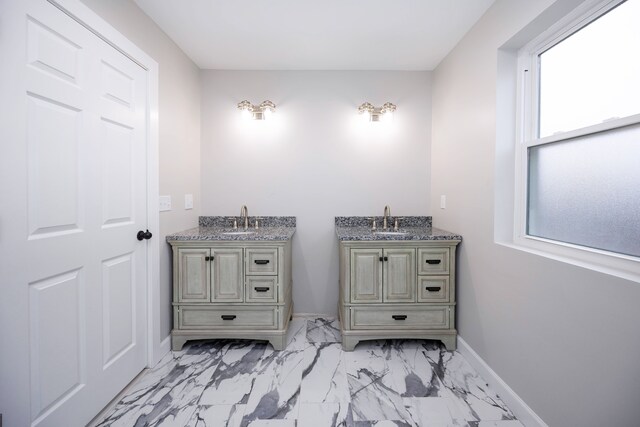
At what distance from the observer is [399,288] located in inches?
81.7

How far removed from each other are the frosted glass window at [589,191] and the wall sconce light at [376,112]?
50.1 inches

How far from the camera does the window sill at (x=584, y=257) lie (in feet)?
3.41

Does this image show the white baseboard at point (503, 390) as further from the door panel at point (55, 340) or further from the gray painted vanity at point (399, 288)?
the door panel at point (55, 340)

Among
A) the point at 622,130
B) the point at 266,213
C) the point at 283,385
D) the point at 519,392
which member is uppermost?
the point at 622,130

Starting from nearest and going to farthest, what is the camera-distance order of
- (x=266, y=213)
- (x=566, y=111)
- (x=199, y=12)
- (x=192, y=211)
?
(x=566, y=111), (x=199, y=12), (x=192, y=211), (x=266, y=213)

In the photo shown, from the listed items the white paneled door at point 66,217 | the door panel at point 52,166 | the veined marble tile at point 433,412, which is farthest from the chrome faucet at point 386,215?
the door panel at point 52,166

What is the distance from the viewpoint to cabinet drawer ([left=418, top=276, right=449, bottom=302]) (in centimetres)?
208

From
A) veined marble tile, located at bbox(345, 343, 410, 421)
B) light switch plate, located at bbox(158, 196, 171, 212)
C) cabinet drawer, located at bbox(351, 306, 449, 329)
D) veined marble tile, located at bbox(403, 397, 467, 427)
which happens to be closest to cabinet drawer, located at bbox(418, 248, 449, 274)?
cabinet drawer, located at bbox(351, 306, 449, 329)

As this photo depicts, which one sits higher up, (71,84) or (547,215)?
(71,84)

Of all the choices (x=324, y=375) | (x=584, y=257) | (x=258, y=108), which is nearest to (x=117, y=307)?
(x=324, y=375)

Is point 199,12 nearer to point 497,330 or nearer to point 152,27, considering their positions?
point 152,27

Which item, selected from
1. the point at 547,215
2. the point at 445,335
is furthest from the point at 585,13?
the point at 445,335

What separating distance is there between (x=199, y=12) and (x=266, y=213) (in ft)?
5.21

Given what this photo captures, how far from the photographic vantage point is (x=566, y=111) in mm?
1387
